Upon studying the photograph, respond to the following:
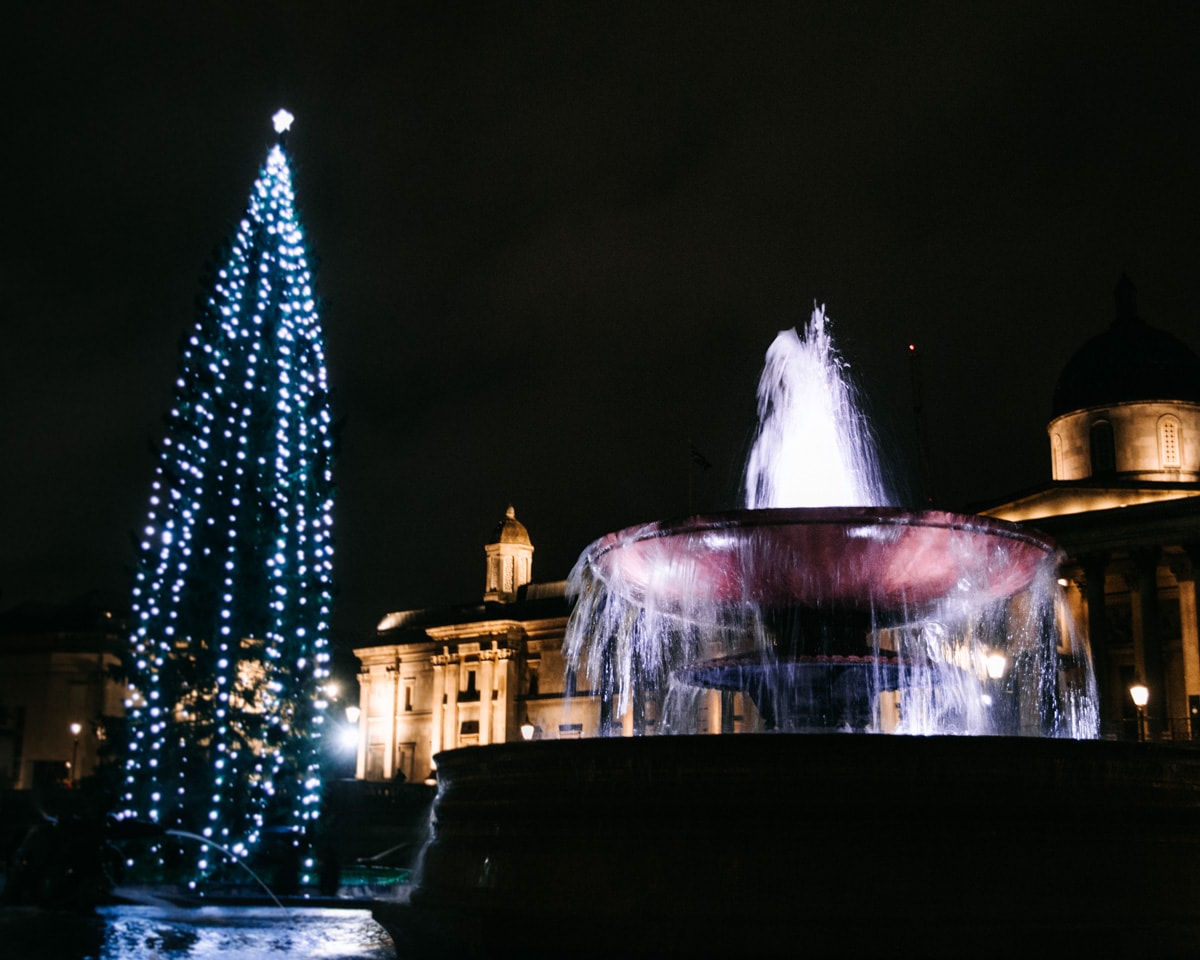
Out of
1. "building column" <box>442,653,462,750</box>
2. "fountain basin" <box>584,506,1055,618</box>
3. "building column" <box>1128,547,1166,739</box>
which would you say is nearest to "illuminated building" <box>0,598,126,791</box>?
"building column" <box>442,653,462,750</box>

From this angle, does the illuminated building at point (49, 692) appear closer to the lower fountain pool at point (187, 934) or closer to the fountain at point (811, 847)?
the lower fountain pool at point (187, 934)

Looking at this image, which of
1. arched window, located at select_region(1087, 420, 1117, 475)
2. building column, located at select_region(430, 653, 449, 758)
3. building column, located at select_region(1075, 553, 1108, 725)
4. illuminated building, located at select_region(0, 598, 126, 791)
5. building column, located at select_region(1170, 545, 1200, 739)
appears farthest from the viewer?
illuminated building, located at select_region(0, 598, 126, 791)

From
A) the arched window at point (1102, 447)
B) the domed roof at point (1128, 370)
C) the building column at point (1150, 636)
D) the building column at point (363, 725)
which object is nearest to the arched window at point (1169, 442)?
the domed roof at point (1128, 370)

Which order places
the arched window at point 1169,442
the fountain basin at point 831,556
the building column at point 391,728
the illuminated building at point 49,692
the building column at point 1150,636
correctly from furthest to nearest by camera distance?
the building column at point 391,728 < the illuminated building at point 49,692 < the arched window at point 1169,442 < the building column at point 1150,636 < the fountain basin at point 831,556

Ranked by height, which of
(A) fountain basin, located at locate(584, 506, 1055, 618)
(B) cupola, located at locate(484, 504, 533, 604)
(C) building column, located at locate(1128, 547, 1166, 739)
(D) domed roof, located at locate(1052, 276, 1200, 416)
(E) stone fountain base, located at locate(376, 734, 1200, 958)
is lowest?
(E) stone fountain base, located at locate(376, 734, 1200, 958)

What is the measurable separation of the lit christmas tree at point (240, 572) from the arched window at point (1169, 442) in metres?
31.7

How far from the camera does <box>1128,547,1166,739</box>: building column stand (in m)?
33.8

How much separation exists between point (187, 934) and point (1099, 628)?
104 ft

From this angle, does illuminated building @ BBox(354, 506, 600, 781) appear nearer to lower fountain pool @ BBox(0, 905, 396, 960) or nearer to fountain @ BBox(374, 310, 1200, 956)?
lower fountain pool @ BBox(0, 905, 396, 960)

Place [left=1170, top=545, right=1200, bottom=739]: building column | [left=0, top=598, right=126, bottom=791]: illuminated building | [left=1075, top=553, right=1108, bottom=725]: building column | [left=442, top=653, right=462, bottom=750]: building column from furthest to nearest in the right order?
[left=0, top=598, right=126, bottom=791]: illuminated building < [left=442, top=653, right=462, bottom=750]: building column < [left=1075, top=553, right=1108, bottom=725]: building column < [left=1170, top=545, right=1200, bottom=739]: building column

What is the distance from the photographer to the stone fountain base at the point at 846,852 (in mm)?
5965

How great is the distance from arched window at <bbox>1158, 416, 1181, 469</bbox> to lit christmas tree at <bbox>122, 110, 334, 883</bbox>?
104 ft

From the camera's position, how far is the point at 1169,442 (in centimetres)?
4278

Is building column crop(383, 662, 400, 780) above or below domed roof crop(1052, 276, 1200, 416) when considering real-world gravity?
below
